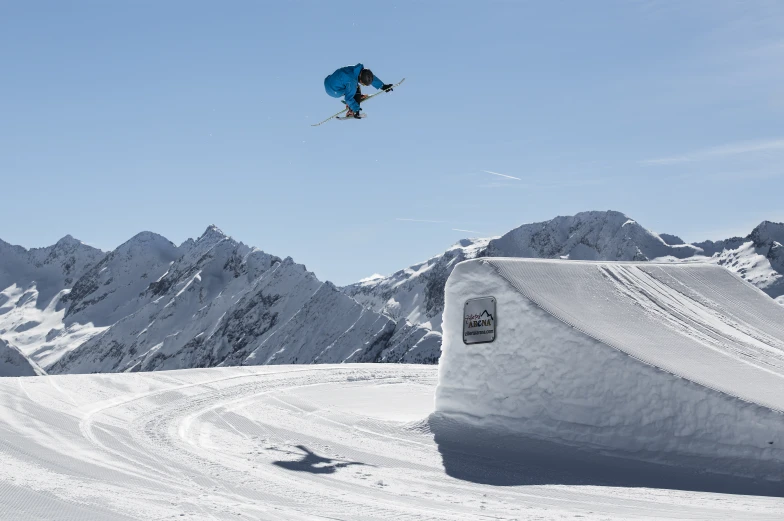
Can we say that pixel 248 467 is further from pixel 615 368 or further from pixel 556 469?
pixel 615 368

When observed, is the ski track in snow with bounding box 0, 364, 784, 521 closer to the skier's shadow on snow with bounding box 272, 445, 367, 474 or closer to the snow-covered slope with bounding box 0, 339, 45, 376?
the skier's shadow on snow with bounding box 272, 445, 367, 474

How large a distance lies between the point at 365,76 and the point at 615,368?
767 cm

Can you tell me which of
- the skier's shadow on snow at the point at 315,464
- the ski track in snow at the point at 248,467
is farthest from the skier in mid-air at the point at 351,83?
the skier's shadow on snow at the point at 315,464

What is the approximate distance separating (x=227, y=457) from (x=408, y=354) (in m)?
104

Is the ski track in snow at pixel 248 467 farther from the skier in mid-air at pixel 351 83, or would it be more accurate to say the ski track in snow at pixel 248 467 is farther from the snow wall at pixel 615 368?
the skier in mid-air at pixel 351 83

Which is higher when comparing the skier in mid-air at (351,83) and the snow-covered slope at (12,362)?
the skier in mid-air at (351,83)

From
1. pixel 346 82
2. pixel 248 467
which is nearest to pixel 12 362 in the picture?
pixel 346 82

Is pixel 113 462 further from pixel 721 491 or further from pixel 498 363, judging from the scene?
pixel 721 491

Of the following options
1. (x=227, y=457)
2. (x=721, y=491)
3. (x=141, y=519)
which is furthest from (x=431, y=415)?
(x=141, y=519)

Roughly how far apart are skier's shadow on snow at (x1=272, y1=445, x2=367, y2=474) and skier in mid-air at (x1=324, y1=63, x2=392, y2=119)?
779 centimetres

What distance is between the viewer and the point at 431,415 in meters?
13.0

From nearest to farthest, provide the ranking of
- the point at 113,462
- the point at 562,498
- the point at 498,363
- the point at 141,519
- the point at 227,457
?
1. the point at 141,519
2. the point at 562,498
3. the point at 113,462
4. the point at 227,457
5. the point at 498,363

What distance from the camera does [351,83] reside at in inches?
587

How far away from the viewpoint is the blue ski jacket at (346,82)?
1472cm
